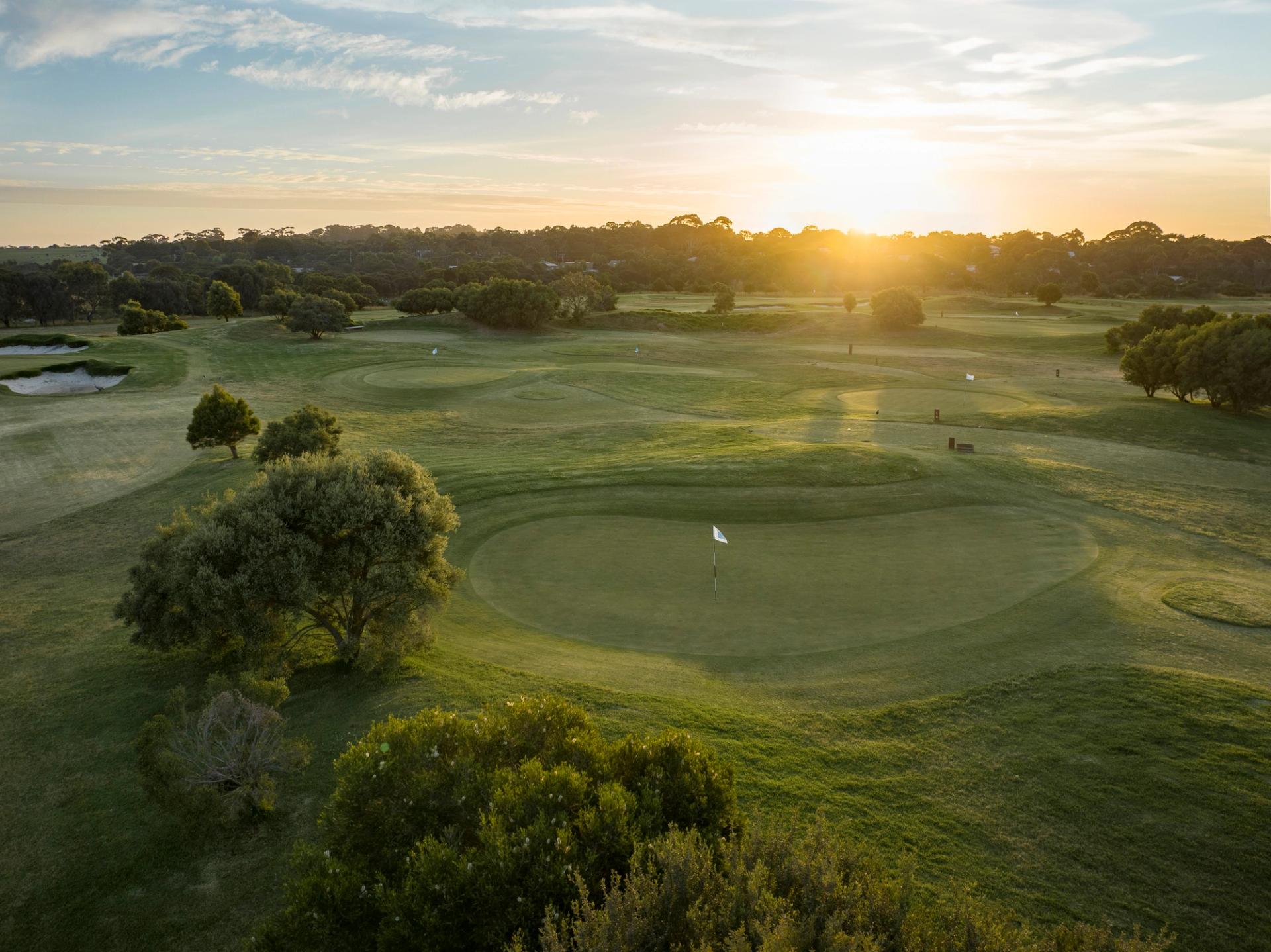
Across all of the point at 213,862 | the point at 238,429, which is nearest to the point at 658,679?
the point at 213,862

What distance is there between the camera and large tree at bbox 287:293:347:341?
73188mm

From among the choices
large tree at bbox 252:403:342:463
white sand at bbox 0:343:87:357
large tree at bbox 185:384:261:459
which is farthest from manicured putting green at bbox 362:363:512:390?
white sand at bbox 0:343:87:357

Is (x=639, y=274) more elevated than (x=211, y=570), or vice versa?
(x=639, y=274)

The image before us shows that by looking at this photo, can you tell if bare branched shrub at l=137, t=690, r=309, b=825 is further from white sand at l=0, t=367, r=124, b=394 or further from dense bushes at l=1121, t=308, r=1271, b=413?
dense bushes at l=1121, t=308, r=1271, b=413

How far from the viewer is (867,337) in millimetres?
77750

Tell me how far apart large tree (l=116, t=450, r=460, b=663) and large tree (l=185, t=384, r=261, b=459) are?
61.5 feet

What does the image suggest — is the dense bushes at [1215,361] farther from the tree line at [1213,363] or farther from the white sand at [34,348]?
the white sand at [34,348]

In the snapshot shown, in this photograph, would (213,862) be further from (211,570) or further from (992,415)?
(992,415)

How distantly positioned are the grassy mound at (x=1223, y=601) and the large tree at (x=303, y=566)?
1645cm

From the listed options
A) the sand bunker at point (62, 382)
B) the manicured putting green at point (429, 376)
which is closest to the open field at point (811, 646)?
the sand bunker at point (62, 382)

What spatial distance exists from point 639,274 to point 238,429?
12047cm

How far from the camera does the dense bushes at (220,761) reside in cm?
1094

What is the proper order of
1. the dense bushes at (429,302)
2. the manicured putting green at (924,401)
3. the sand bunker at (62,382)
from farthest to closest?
the dense bushes at (429,302), the sand bunker at (62,382), the manicured putting green at (924,401)

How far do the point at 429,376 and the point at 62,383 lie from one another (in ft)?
78.3
